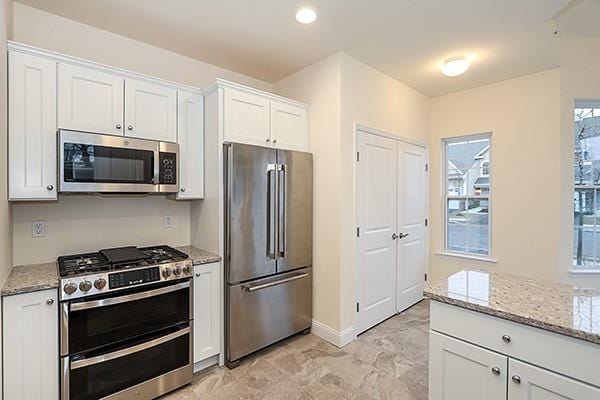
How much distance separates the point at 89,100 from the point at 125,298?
1.42 m

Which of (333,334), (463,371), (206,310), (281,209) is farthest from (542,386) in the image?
(206,310)

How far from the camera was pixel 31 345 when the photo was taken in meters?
1.68

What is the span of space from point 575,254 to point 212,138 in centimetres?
408

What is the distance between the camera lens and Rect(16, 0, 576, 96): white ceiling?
2.17 meters

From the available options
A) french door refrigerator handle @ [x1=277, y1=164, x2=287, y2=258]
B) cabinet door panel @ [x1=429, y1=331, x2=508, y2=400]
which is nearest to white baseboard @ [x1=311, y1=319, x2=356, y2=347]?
french door refrigerator handle @ [x1=277, y1=164, x2=287, y2=258]

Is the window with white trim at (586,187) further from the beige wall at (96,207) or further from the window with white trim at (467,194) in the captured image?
the beige wall at (96,207)

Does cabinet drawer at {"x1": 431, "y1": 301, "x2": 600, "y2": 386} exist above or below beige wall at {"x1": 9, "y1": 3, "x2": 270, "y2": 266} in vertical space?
below

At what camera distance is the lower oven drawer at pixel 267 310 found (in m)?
2.44

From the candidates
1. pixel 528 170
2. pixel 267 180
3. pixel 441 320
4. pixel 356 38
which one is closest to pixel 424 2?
pixel 356 38

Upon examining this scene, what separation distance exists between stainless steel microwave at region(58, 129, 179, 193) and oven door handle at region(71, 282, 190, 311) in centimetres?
77

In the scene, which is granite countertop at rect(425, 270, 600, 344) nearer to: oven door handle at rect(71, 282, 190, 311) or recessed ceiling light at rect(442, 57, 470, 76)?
oven door handle at rect(71, 282, 190, 311)

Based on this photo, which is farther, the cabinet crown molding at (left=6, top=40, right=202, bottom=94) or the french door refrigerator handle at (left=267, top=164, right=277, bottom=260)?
the french door refrigerator handle at (left=267, top=164, right=277, bottom=260)

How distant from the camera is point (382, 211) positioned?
3.36 meters

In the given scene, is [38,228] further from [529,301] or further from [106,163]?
[529,301]
